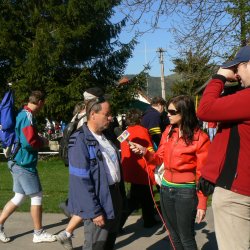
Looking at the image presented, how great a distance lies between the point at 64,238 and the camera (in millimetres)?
5094

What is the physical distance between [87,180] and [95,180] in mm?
91

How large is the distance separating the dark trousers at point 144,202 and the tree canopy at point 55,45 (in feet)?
44.7

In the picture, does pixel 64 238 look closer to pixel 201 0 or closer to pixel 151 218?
pixel 151 218

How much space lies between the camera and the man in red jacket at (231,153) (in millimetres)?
2773

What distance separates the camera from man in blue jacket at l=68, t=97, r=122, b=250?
3504 mm

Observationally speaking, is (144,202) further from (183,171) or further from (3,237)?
(183,171)

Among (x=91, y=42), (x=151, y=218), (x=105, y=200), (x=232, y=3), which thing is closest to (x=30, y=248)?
(x=151, y=218)

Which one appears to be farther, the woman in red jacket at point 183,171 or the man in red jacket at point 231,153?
the woman in red jacket at point 183,171

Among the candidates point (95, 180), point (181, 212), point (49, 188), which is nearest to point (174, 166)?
point (181, 212)

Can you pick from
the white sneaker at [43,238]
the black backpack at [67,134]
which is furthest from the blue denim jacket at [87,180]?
the white sneaker at [43,238]

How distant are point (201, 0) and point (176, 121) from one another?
5561 mm

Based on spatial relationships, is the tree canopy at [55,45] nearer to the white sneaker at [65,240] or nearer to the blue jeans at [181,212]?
the white sneaker at [65,240]

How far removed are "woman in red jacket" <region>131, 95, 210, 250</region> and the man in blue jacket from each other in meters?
0.56

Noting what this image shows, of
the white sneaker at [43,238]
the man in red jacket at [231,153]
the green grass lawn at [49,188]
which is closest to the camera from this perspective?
the man in red jacket at [231,153]
